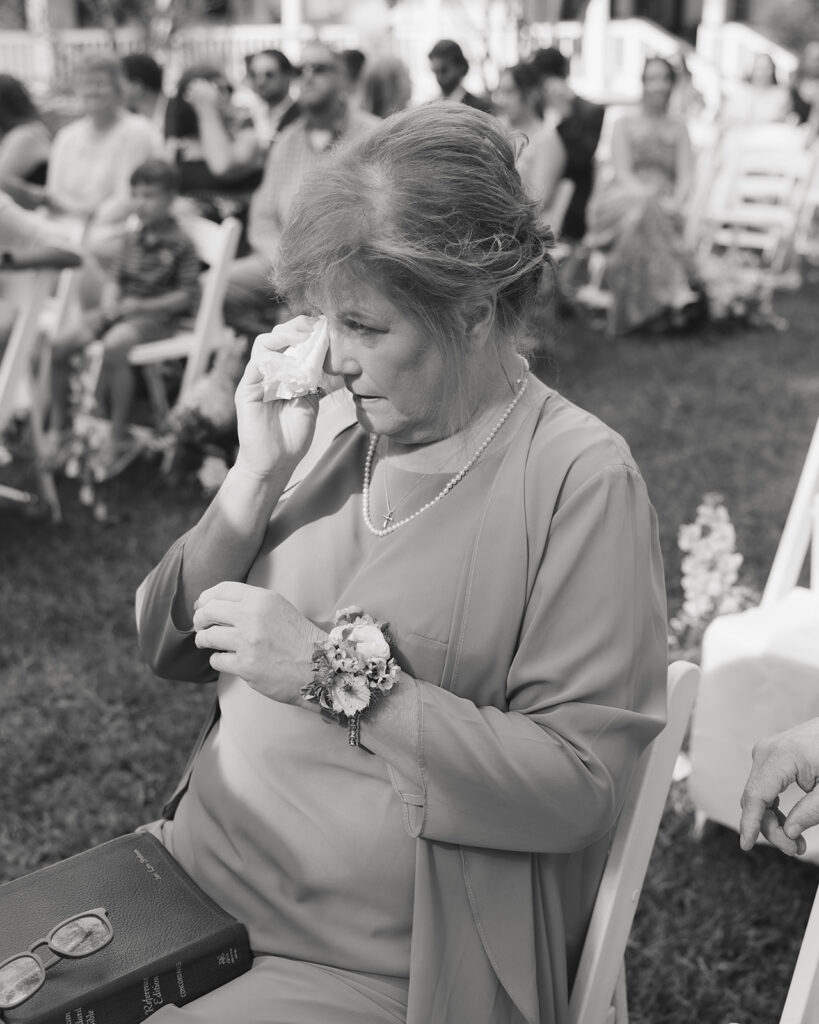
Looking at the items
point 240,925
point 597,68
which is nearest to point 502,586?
point 240,925

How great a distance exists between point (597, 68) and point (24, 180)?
519 inches

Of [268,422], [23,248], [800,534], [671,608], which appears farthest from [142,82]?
[268,422]

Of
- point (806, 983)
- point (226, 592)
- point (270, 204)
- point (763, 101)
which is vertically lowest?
point (763, 101)

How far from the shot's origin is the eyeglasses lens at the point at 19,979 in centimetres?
147

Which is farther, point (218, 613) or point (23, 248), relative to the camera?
point (23, 248)

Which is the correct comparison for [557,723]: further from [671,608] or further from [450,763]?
[671,608]

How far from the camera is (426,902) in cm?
154

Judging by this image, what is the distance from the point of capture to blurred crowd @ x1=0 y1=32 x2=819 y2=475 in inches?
223

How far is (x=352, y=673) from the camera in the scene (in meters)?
1.51

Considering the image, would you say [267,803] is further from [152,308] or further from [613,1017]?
[152,308]

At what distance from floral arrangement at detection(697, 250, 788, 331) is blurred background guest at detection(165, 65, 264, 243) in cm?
323

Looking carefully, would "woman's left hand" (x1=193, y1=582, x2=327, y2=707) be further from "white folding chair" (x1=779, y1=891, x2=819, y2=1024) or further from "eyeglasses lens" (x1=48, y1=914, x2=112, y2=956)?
"white folding chair" (x1=779, y1=891, x2=819, y2=1024)

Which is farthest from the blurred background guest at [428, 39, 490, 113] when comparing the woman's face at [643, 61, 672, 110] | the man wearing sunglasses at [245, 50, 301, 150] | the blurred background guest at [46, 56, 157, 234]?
the woman's face at [643, 61, 672, 110]

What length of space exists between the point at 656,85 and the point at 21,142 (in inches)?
181
